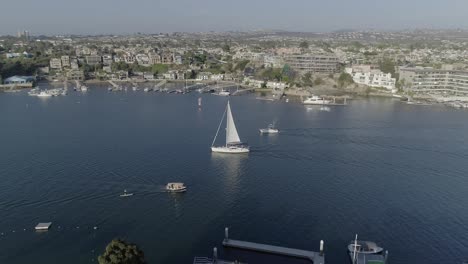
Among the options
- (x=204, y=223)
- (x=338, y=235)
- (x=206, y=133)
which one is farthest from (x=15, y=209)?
(x=206, y=133)

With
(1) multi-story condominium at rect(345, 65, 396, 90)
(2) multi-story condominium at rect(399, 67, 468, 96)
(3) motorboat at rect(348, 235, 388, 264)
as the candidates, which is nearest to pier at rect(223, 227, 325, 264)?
(3) motorboat at rect(348, 235, 388, 264)

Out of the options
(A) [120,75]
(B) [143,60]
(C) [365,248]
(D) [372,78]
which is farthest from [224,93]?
(C) [365,248]

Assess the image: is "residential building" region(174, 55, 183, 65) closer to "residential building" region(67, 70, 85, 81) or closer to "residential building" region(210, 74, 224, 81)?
"residential building" region(210, 74, 224, 81)

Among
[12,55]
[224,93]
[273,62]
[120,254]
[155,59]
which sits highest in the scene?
[12,55]

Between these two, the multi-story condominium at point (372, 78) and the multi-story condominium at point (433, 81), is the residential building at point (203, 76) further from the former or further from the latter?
the multi-story condominium at point (433, 81)

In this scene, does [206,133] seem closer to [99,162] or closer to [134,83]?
[99,162]

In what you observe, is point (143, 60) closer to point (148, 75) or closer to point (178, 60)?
point (178, 60)
